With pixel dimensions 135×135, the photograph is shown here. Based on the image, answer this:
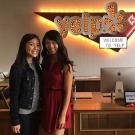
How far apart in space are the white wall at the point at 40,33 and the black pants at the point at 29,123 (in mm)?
3262

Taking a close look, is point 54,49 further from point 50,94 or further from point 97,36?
point 97,36

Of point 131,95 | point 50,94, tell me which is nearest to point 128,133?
point 131,95

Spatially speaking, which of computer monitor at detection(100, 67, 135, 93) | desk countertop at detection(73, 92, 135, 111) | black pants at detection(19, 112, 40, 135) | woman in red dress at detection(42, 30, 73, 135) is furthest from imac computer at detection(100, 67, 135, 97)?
black pants at detection(19, 112, 40, 135)

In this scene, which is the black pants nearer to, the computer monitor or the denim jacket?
the denim jacket

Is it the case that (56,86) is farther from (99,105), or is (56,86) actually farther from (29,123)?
(99,105)

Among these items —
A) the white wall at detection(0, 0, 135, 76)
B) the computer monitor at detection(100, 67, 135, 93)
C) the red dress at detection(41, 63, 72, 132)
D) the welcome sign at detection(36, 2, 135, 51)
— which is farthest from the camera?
the white wall at detection(0, 0, 135, 76)

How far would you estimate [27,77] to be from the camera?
7.75 feet

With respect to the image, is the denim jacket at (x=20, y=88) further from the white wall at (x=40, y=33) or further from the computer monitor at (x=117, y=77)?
the white wall at (x=40, y=33)

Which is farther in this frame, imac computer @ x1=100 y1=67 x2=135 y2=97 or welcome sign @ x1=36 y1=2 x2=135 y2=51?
welcome sign @ x1=36 y1=2 x2=135 y2=51

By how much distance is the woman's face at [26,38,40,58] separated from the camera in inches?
94.2

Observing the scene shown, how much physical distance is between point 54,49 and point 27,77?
0.32 meters

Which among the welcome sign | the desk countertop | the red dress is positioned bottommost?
the desk countertop

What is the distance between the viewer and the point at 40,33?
5.66 meters

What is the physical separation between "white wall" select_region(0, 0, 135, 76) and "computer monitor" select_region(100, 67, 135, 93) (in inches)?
→ 89.6
